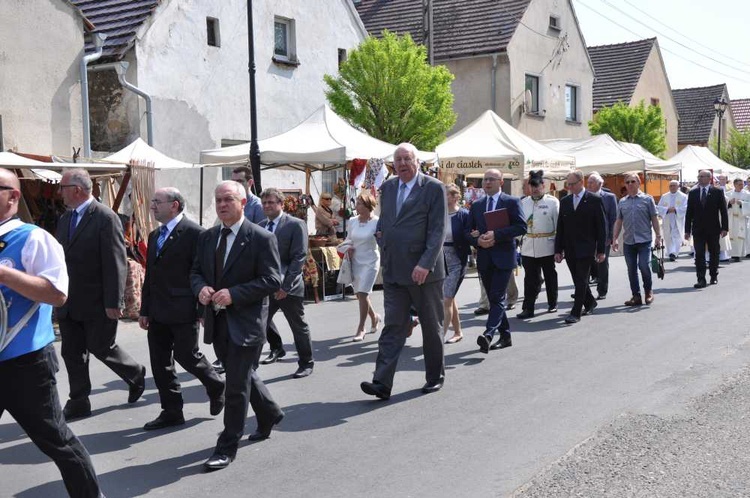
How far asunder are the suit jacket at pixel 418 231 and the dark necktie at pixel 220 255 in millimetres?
Answer: 1842

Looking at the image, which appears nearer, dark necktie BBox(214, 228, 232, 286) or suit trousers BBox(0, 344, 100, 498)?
suit trousers BBox(0, 344, 100, 498)

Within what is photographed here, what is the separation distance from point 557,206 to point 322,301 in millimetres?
4214

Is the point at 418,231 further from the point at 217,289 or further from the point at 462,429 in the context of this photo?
the point at 217,289

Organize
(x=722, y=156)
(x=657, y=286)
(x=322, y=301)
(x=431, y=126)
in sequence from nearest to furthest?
(x=322, y=301), (x=657, y=286), (x=431, y=126), (x=722, y=156)

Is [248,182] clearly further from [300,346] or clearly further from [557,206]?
[557,206]

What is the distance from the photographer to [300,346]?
26.3 ft

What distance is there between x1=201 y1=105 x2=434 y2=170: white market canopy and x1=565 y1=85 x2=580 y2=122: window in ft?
63.8

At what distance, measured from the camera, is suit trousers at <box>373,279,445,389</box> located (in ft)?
22.5

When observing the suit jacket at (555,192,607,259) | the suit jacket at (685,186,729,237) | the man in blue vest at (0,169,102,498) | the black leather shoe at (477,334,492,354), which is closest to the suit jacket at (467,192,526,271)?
the black leather shoe at (477,334,492,354)

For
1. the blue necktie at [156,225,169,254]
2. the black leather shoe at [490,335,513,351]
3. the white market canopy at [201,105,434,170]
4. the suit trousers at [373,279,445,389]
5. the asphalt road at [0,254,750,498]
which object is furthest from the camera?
the white market canopy at [201,105,434,170]

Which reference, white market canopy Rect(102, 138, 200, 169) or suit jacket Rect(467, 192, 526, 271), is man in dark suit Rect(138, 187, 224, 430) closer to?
suit jacket Rect(467, 192, 526, 271)

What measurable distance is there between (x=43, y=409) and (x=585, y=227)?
26.5ft

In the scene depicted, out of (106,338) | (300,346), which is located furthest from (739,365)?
Result: (106,338)

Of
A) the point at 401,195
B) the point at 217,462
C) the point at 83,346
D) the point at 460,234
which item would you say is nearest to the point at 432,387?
the point at 401,195
